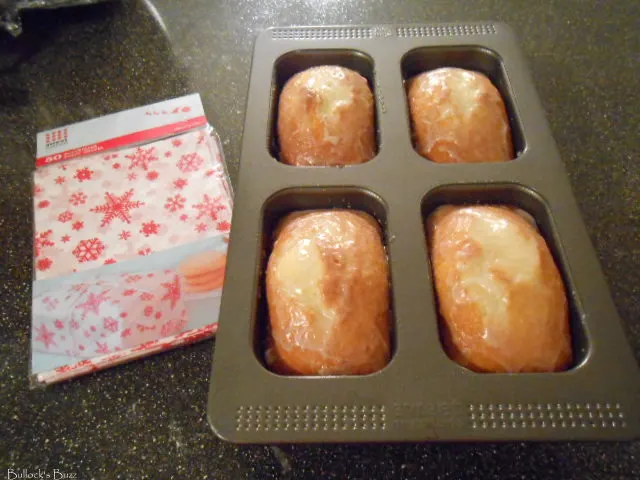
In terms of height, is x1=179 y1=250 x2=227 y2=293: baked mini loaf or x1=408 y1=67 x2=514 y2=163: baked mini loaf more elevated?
x1=408 y1=67 x2=514 y2=163: baked mini loaf

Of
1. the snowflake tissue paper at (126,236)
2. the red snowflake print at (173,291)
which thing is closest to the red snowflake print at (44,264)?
the snowflake tissue paper at (126,236)

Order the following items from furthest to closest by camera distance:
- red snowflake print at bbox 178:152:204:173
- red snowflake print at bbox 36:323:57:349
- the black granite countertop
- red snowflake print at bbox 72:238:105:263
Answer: red snowflake print at bbox 178:152:204:173 → red snowflake print at bbox 72:238:105:263 → red snowflake print at bbox 36:323:57:349 → the black granite countertop

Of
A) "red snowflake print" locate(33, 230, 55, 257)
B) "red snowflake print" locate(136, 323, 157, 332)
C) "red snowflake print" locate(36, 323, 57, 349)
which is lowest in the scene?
"red snowflake print" locate(36, 323, 57, 349)

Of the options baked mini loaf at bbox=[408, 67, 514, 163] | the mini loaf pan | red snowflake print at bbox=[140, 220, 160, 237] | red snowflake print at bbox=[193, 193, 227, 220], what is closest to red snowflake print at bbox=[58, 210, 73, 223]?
red snowflake print at bbox=[140, 220, 160, 237]

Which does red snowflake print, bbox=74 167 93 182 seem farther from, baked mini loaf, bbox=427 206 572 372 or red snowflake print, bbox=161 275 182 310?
baked mini loaf, bbox=427 206 572 372

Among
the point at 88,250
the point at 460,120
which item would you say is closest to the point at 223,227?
the point at 88,250

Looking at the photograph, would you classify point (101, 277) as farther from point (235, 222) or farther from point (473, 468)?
point (473, 468)

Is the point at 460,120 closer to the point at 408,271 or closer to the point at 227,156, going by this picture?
the point at 408,271
